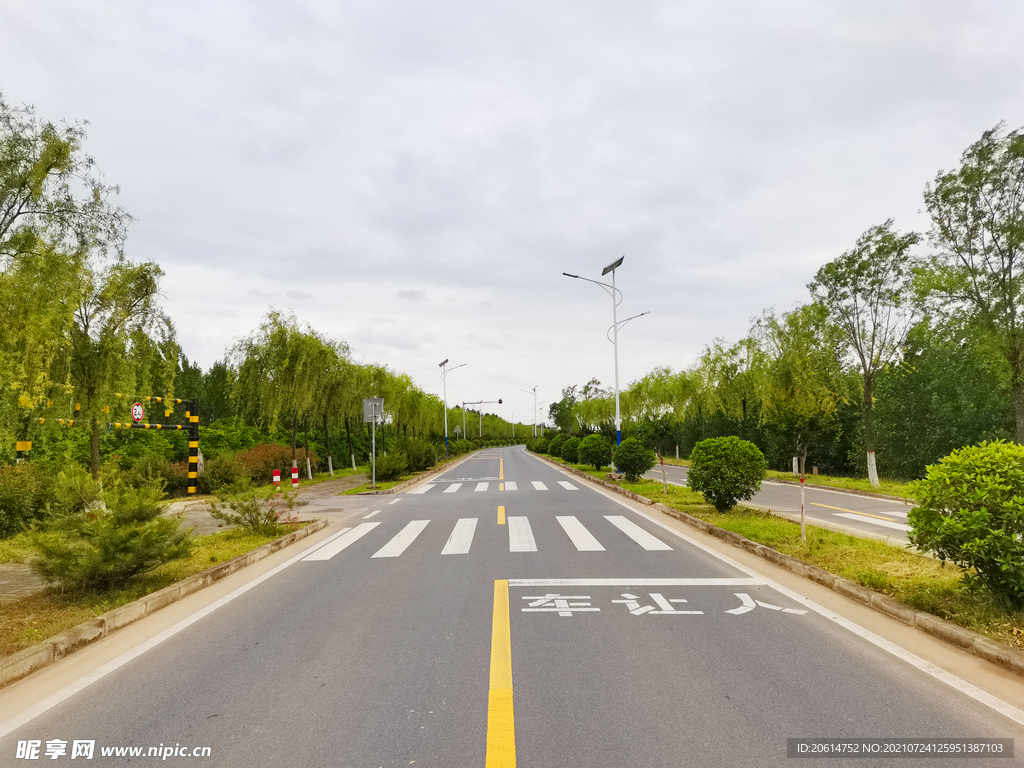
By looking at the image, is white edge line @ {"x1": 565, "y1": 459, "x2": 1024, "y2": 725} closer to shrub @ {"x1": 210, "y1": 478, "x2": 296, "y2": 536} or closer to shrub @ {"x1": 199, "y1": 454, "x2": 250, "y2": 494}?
Result: shrub @ {"x1": 210, "y1": 478, "x2": 296, "y2": 536}

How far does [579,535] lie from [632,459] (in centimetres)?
1169

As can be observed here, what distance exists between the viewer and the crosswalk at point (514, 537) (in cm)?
926

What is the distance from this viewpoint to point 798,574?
24.3 feet

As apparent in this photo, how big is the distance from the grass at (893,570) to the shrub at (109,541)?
7.82 m

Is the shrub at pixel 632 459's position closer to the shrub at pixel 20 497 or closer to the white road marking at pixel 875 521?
the white road marking at pixel 875 521

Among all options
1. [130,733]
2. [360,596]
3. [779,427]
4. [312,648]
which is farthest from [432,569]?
[779,427]

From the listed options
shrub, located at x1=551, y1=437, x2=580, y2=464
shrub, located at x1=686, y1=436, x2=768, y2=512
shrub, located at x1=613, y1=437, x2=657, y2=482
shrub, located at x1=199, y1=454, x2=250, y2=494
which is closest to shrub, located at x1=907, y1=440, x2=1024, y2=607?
shrub, located at x1=686, y1=436, x2=768, y2=512

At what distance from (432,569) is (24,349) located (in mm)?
5299

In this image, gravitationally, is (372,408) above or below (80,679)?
above

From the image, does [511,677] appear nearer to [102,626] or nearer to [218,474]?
[102,626]

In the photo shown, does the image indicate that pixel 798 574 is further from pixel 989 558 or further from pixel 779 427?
pixel 779 427

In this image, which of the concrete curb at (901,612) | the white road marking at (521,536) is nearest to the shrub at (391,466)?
the white road marking at (521,536)

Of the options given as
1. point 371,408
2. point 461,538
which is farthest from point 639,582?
point 371,408

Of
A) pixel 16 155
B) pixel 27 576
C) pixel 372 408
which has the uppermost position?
pixel 16 155
